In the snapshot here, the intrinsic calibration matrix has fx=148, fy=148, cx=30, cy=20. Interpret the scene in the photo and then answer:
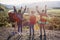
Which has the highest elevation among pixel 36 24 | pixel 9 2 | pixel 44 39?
pixel 9 2

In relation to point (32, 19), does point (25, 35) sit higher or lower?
lower

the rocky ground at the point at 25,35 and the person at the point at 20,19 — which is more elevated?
the person at the point at 20,19

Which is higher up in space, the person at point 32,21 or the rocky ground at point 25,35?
the person at point 32,21

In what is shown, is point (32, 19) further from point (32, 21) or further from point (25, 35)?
point (25, 35)

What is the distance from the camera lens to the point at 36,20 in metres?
1.40

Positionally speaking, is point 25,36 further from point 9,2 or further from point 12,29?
point 9,2

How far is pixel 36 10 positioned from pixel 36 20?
9 cm

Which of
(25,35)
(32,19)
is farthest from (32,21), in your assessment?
(25,35)

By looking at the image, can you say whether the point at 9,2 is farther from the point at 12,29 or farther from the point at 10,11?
the point at 12,29

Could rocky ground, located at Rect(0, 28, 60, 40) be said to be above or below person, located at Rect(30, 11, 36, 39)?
below

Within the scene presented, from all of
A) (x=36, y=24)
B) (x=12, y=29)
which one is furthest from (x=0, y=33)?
(x=36, y=24)

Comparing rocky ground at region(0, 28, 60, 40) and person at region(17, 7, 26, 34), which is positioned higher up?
person at region(17, 7, 26, 34)

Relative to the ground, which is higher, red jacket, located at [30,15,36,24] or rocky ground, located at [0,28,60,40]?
red jacket, located at [30,15,36,24]

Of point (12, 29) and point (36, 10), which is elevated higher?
point (36, 10)
